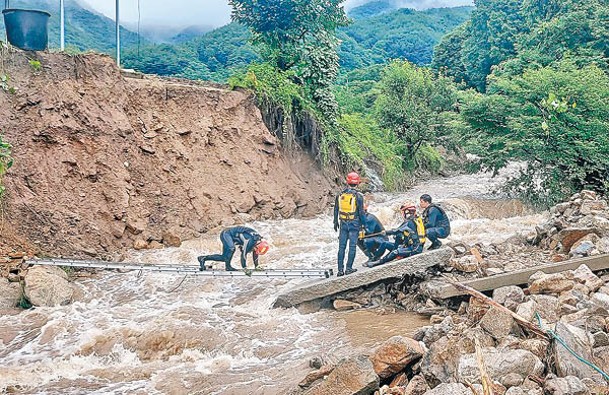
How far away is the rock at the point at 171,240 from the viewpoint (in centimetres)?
1221

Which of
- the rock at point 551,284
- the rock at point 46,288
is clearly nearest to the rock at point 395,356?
the rock at point 551,284

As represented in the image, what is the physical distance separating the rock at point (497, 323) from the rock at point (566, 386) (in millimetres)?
1210

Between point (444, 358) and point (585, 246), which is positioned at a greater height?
point (585, 246)

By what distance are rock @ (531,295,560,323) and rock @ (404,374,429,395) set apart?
6.29 ft

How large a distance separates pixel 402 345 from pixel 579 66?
56.3 ft

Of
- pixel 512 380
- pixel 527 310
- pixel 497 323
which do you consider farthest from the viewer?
pixel 527 310

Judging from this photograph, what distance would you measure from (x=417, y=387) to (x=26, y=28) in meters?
10.7

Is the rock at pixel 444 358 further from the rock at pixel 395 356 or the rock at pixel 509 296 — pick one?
the rock at pixel 509 296

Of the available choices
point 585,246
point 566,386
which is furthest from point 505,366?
point 585,246

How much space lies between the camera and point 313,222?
15.0 m

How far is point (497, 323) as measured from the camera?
5.86m

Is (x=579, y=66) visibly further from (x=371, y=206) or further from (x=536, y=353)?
(x=536, y=353)

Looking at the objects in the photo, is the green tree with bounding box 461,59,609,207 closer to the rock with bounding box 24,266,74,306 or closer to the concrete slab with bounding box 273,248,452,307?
the concrete slab with bounding box 273,248,452,307

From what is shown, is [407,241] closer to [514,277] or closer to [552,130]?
[514,277]
